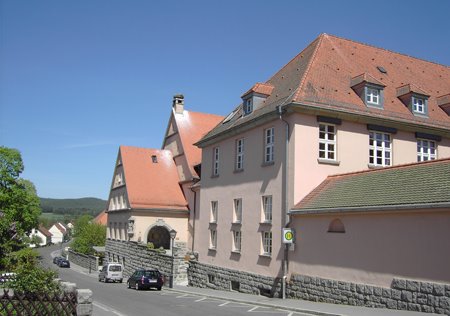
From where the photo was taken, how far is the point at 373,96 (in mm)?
25078

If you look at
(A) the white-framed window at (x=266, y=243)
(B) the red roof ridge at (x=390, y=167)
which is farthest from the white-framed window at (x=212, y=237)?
(B) the red roof ridge at (x=390, y=167)

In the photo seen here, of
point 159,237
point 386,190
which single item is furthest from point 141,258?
point 386,190

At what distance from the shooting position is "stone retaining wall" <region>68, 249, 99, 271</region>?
57.0 m

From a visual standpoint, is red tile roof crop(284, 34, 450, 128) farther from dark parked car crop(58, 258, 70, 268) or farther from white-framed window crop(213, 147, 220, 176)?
dark parked car crop(58, 258, 70, 268)

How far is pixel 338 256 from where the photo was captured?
18.9m

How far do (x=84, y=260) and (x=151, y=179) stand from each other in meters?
22.2

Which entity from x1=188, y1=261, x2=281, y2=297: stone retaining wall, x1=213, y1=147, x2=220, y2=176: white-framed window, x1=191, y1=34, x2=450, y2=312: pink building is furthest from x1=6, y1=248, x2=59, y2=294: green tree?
x1=213, y1=147, x2=220, y2=176: white-framed window

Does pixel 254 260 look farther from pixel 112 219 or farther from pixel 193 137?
pixel 112 219

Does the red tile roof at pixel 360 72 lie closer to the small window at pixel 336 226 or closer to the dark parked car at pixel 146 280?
the small window at pixel 336 226

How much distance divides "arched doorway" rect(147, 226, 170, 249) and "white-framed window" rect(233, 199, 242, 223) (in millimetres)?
18333

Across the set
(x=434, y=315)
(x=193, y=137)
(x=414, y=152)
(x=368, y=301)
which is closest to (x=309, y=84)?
(x=414, y=152)

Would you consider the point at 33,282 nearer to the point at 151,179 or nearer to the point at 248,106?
the point at 248,106

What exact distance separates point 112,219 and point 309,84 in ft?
108

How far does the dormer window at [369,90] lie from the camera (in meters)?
24.8
